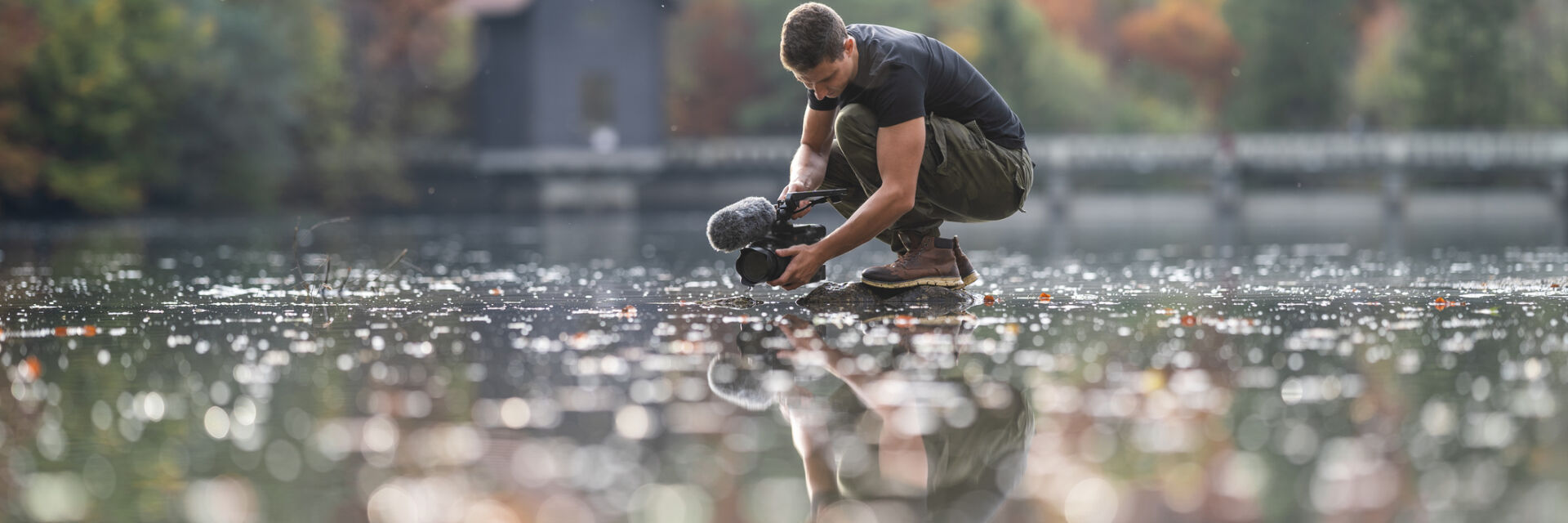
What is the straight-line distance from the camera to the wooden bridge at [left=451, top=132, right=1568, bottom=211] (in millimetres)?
31656

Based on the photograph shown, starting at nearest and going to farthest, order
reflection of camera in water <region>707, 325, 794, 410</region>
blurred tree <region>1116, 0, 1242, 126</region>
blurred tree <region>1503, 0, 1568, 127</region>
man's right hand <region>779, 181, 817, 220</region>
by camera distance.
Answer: reflection of camera in water <region>707, 325, 794, 410</region>, man's right hand <region>779, 181, 817, 220</region>, blurred tree <region>1503, 0, 1568, 127</region>, blurred tree <region>1116, 0, 1242, 126</region>

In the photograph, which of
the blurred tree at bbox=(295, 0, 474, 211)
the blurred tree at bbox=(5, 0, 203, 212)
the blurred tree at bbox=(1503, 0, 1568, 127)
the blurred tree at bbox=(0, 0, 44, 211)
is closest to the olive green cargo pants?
the blurred tree at bbox=(0, 0, 44, 211)

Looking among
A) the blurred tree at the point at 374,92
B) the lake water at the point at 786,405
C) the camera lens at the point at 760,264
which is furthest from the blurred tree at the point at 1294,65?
the camera lens at the point at 760,264

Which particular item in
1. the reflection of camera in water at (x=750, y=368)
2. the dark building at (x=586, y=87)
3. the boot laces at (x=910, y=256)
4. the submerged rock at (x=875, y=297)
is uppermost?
the dark building at (x=586, y=87)

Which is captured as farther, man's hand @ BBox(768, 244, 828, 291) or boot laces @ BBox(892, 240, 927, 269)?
boot laces @ BBox(892, 240, 927, 269)

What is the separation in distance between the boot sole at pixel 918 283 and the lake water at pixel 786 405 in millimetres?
298

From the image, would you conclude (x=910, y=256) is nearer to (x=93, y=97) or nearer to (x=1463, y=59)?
(x=93, y=97)

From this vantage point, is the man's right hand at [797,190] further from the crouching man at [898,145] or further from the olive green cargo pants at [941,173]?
the olive green cargo pants at [941,173]

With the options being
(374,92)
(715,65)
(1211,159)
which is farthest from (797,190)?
(715,65)

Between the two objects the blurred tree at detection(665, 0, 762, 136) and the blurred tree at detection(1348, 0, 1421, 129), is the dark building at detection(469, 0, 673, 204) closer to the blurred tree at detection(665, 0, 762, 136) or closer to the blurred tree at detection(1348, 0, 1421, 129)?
the blurred tree at detection(665, 0, 762, 136)

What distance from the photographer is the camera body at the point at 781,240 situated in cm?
506

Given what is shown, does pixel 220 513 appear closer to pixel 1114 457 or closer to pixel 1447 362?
pixel 1114 457

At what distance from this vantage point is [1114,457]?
247 centimetres

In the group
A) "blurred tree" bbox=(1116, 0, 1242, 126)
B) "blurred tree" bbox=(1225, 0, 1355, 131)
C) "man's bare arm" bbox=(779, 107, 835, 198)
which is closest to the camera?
"man's bare arm" bbox=(779, 107, 835, 198)
